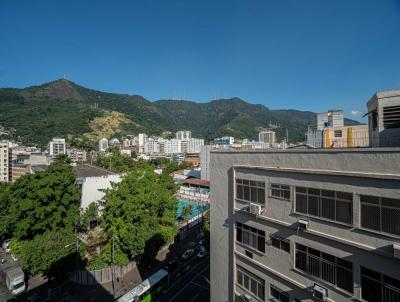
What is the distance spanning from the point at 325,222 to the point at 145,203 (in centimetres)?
1699

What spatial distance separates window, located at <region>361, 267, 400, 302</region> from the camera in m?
6.03

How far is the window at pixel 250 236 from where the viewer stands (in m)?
9.72

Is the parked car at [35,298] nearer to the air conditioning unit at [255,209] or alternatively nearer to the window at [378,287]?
the air conditioning unit at [255,209]

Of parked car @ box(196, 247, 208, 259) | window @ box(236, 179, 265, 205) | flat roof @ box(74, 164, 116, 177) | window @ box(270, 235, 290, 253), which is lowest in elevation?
parked car @ box(196, 247, 208, 259)

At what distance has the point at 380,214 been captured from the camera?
247 inches

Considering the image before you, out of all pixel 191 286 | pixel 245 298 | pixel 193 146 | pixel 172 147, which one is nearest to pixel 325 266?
pixel 245 298

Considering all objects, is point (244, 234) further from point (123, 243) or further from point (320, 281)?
point (123, 243)

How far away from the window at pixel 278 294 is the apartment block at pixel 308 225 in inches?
1.6

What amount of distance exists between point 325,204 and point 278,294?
4328 millimetres

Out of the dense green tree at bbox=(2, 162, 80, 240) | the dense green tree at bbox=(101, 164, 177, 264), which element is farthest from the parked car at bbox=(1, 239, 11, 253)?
the dense green tree at bbox=(101, 164, 177, 264)

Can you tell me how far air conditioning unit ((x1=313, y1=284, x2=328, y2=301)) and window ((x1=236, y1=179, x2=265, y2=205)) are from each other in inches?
130

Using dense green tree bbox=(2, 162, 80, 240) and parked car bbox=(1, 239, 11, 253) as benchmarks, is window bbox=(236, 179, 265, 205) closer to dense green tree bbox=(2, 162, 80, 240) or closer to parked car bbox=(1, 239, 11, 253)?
dense green tree bbox=(2, 162, 80, 240)

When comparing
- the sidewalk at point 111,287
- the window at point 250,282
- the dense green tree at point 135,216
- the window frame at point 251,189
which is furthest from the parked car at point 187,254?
the window frame at point 251,189

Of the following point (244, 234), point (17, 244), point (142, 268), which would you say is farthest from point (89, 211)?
point (244, 234)
